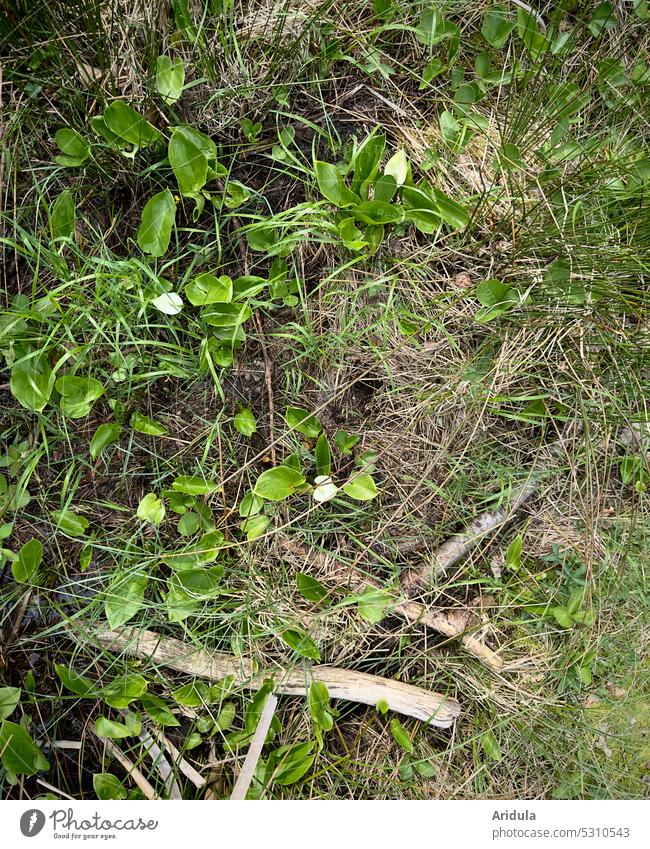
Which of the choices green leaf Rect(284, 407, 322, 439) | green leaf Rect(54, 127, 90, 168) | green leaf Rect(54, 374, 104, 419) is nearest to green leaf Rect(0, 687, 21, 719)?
green leaf Rect(54, 374, 104, 419)

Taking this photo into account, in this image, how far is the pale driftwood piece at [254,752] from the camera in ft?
4.78

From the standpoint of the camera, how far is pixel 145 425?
1.54m

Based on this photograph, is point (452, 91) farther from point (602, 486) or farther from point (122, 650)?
point (122, 650)

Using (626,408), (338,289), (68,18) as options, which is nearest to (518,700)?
(626,408)

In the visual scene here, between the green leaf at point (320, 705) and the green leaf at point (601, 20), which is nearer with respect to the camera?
the green leaf at point (320, 705)

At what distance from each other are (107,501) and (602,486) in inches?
55.0

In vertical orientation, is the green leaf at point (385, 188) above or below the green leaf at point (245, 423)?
above

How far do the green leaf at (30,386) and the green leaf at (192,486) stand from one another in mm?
381

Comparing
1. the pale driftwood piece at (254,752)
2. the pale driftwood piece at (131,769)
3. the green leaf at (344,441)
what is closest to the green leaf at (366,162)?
the green leaf at (344,441)

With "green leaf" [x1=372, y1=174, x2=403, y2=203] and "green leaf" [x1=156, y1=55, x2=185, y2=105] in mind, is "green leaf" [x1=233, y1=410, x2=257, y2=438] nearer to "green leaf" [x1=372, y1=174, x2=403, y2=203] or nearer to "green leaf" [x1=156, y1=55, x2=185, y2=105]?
"green leaf" [x1=372, y1=174, x2=403, y2=203]

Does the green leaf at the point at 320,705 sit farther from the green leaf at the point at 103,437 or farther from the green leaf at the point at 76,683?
the green leaf at the point at 103,437

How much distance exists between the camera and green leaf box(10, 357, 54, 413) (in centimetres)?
145

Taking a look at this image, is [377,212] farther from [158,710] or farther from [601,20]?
[158,710]

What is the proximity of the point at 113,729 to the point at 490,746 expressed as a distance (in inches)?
39.9
